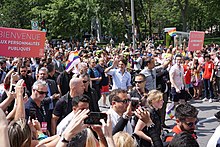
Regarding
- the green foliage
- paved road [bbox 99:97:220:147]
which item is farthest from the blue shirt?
the green foliage

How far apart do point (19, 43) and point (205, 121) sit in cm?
538

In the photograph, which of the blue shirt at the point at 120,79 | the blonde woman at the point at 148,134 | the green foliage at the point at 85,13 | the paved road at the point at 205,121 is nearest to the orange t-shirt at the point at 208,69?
the paved road at the point at 205,121

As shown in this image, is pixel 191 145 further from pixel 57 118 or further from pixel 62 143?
pixel 57 118

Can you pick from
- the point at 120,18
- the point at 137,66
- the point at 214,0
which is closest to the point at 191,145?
the point at 137,66

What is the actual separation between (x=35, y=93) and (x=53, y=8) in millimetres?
38723

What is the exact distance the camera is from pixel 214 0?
45469 mm

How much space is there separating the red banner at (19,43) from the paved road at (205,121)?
4.21m

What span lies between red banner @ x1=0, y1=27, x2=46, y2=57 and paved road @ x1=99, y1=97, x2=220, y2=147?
421cm

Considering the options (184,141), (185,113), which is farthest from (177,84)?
(184,141)

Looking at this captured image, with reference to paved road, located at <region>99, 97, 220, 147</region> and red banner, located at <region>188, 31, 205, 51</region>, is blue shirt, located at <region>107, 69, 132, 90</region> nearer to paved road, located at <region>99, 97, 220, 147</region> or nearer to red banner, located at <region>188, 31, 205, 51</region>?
paved road, located at <region>99, 97, 220, 147</region>

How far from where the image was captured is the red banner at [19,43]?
10656 mm

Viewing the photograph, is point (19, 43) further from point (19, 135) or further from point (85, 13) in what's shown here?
point (85, 13)

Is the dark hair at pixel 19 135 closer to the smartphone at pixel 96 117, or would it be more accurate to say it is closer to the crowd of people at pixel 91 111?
the crowd of people at pixel 91 111

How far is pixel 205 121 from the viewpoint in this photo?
31.6 ft
